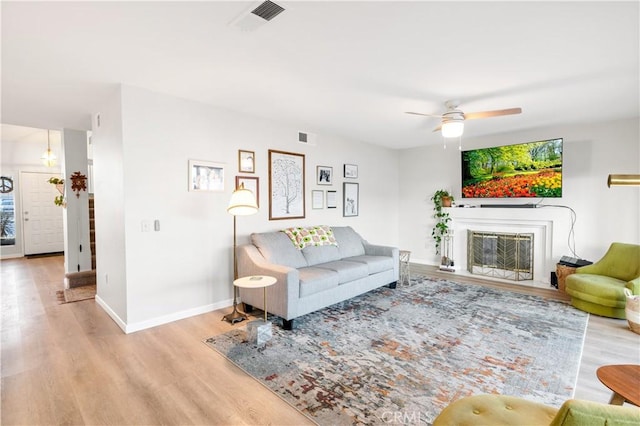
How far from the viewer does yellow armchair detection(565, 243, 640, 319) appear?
351 centimetres

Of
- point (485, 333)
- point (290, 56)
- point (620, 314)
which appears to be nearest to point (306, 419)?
point (485, 333)

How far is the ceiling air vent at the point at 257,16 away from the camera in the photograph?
6.13ft

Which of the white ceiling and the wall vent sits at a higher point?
the white ceiling

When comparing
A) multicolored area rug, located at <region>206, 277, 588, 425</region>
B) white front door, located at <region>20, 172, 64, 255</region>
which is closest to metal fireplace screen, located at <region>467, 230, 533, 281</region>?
multicolored area rug, located at <region>206, 277, 588, 425</region>

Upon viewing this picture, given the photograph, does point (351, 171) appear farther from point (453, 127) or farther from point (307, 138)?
point (453, 127)

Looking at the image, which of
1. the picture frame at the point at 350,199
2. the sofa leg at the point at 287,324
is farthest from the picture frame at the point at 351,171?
the sofa leg at the point at 287,324

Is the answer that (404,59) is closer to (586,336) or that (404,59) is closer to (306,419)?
(306,419)

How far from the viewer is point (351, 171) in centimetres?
595

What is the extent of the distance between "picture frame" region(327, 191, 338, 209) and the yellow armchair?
11.6 feet

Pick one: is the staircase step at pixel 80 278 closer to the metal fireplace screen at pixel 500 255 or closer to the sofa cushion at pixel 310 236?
the sofa cushion at pixel 310 236

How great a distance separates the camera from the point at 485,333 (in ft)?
10.5

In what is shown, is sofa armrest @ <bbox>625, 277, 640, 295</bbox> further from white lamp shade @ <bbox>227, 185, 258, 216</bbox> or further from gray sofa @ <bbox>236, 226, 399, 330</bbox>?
white lamp shade @ <bbox>227, 185, 258, 216</bbox>

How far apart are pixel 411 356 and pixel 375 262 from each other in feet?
5.94

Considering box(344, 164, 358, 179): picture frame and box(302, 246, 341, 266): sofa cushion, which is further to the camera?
box(344, 164, 358, 179): picture frame
